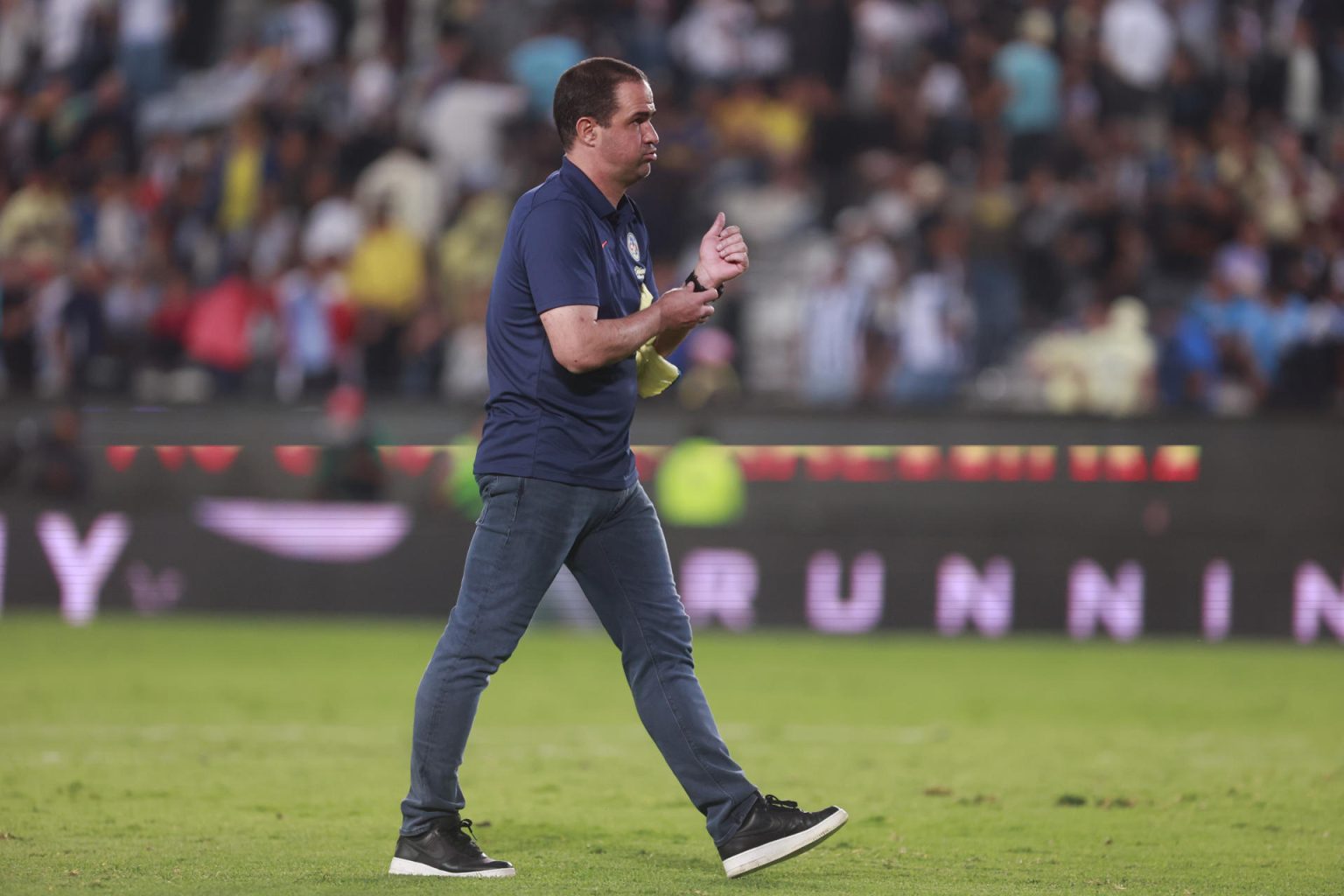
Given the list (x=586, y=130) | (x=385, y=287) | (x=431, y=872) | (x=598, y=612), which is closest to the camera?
(x=431, y=872)

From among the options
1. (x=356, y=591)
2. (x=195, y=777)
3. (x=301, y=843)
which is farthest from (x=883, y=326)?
(x=301, y=843)

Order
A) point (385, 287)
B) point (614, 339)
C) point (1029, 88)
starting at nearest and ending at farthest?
point (614, 339), point (385, 287), point (1029, 88)

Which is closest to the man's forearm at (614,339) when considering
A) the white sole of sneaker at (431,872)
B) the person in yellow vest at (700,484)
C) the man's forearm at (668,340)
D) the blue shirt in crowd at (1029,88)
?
the man's forearm at (668,340)

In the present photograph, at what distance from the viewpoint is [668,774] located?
823cm

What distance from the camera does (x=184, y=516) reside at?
15.0 meters

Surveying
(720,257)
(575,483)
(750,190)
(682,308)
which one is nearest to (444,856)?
(575,483)

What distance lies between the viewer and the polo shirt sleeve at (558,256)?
542cm

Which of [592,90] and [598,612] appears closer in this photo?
[592,90]

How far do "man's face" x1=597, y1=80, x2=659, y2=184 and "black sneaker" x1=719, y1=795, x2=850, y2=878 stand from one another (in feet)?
6.17

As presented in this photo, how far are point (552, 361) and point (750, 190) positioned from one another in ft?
40.0

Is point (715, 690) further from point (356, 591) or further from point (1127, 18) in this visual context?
point (1127, 18)

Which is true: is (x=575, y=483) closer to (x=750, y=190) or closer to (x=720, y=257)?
(x=720, y=257)

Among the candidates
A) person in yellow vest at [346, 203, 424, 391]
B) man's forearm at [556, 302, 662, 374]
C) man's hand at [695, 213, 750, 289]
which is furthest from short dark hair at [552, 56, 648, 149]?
person in yellow vest at [346, 203, 424, 391]

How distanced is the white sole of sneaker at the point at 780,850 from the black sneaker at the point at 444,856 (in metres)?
0.68
